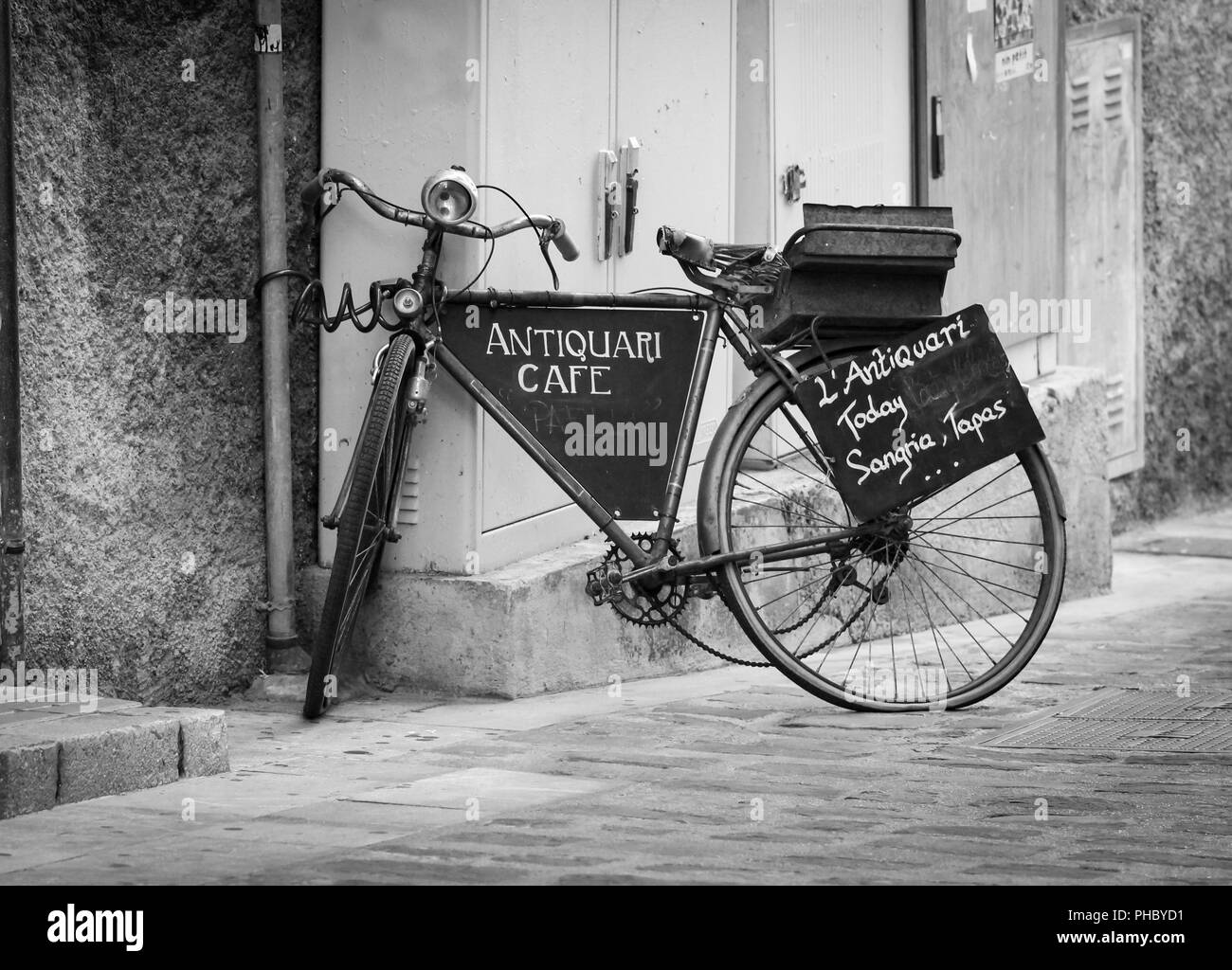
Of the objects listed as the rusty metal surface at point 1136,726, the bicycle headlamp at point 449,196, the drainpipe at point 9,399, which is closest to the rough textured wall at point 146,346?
the drainpipe at point 9,399

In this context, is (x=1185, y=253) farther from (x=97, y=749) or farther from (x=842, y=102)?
(x=97, y=749)

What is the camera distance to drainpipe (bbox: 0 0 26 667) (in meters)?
4.56

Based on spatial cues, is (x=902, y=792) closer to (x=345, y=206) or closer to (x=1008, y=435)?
(x=1008, y=435)

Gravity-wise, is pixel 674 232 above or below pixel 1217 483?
above

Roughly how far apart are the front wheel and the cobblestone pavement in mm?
225

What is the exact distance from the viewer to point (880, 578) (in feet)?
19.1

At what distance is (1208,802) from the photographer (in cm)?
405

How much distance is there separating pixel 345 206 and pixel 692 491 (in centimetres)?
150

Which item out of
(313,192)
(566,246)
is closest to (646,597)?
(566,246)

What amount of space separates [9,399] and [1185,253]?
7.55 m

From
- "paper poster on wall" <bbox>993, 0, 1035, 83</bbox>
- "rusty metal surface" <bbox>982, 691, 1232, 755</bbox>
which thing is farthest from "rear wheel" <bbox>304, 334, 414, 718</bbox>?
"paper poster on wall" <bbox>993, 0, 1035, 83</bbox>

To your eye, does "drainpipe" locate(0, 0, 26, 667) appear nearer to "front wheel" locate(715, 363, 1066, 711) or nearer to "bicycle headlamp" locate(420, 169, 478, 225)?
"bicycle headlamp" locate(420, 169, 478, 225)

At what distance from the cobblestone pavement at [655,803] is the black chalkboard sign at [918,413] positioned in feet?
2.17
